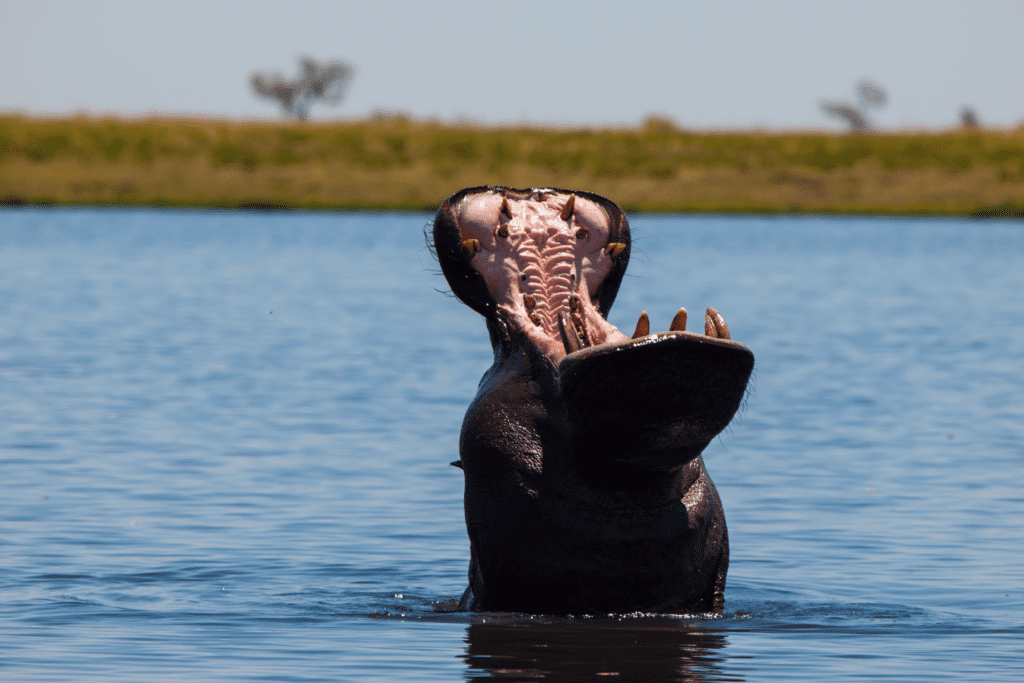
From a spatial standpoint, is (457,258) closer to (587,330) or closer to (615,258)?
(615,258)

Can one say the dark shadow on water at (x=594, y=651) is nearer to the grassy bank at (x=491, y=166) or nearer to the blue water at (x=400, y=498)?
the blue water at (x=400, y=498)

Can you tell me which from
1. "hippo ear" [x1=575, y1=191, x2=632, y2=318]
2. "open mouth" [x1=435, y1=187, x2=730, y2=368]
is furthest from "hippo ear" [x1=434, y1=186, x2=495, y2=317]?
"hippo ear" [x1=575, y1=191, x2=632, y2=318]

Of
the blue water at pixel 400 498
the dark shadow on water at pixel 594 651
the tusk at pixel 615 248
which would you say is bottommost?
the blue water at pixel 400 498

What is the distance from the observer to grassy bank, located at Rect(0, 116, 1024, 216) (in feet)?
206

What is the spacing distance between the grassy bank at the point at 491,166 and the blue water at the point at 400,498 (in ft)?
94.8

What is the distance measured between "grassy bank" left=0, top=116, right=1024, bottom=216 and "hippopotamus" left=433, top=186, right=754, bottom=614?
5240 centimetres

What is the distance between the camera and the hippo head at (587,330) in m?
6.97

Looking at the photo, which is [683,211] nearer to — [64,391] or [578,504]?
[64,391]

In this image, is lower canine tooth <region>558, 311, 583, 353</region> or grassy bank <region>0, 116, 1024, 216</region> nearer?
lower canine tooth <region>558, 311, 583, 353</region>

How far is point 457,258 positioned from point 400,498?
19.2ft

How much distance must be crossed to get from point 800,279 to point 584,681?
3247 centimetres

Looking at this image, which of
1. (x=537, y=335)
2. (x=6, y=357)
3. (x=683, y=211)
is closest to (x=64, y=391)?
(x=6, y=357)

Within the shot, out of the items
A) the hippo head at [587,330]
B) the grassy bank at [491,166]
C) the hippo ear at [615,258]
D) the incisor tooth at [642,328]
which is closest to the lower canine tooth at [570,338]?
the hippo head at [587,330]

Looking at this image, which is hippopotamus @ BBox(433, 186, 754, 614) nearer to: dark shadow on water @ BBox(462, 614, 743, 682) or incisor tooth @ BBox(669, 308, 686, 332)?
dark shadow on water @ BBox(462, 614, 743, 682)
